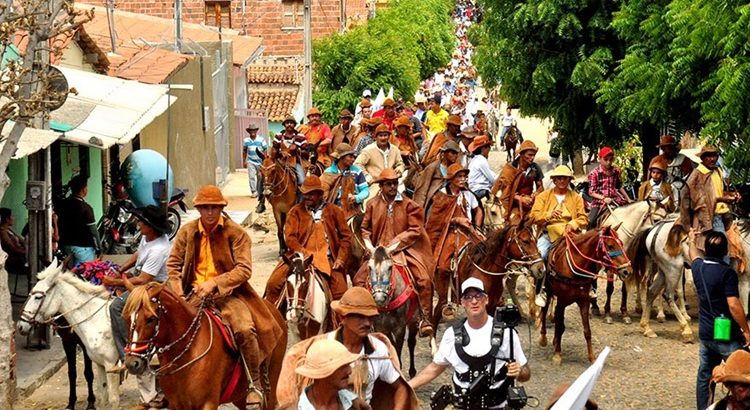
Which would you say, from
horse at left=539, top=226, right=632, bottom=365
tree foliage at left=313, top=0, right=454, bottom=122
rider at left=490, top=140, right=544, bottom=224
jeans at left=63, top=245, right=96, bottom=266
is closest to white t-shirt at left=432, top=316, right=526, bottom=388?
horse at left=539, top=226, right=632, bottom=365

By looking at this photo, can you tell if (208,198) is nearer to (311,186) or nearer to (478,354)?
(311,186)

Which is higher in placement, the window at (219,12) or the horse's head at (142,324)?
the window at (219,12)

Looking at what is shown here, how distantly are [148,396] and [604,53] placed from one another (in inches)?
539

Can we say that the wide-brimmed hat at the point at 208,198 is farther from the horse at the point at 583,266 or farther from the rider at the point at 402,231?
the horse at the point at 583,266

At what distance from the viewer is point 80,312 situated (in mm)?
15516

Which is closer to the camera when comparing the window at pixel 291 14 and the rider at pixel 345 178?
the rider at pixel 345 178

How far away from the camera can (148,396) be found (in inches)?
565

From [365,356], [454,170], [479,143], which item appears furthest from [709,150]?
[365,356]

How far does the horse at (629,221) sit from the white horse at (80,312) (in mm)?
7915

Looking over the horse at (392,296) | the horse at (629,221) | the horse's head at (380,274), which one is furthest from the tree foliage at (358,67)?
the horse's head at (380,274)

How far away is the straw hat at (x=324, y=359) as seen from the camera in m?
8.60

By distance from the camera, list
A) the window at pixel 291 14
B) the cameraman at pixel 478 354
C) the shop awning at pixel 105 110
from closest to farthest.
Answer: the cameraman at pixel 478 354 → the shop awning at pixel 105 110 → the window at pixel 291 14

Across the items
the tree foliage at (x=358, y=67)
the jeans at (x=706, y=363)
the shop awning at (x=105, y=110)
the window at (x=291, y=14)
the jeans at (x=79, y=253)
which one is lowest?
the jeans at (x=706, y=363)

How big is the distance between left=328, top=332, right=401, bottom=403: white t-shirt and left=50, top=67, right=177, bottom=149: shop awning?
32.9ft
